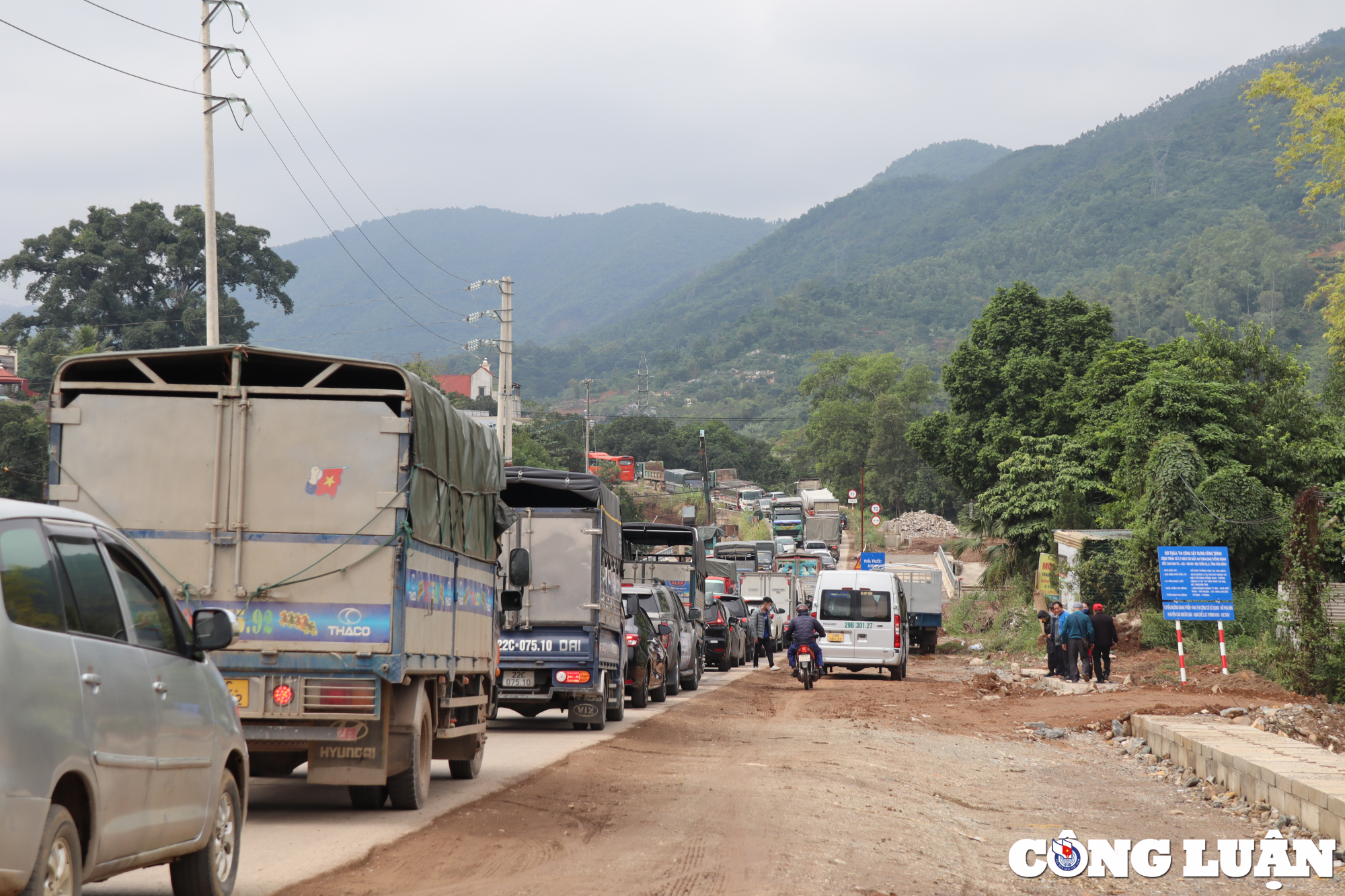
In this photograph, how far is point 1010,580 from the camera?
46094mm

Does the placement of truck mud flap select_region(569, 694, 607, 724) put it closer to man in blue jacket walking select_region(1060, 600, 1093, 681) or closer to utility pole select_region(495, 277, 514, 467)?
man in blue jacket walking select_region(1060, 600, 1093, 681)

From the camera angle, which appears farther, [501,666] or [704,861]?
[501,666]

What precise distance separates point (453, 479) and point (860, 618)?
19.4 metres

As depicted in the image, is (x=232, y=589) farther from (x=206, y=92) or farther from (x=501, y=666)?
(x=206, y=92)

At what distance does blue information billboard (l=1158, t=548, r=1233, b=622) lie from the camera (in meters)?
22.9

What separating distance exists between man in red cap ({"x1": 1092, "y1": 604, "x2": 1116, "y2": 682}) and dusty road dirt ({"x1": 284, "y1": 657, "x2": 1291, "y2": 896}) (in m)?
6.43

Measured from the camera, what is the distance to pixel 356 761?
873cm

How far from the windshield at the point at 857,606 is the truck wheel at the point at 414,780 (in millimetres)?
19415

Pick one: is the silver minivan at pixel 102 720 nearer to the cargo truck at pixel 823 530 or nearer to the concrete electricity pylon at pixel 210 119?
the concrete electricity pylon at pixel 210 119

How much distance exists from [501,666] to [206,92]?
61.1 feet

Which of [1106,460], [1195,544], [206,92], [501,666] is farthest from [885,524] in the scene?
[501,666]

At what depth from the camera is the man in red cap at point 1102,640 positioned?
24.5m

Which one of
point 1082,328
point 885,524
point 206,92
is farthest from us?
point 885,524

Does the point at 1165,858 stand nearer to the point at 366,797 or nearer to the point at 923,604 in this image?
the point at 366,797
